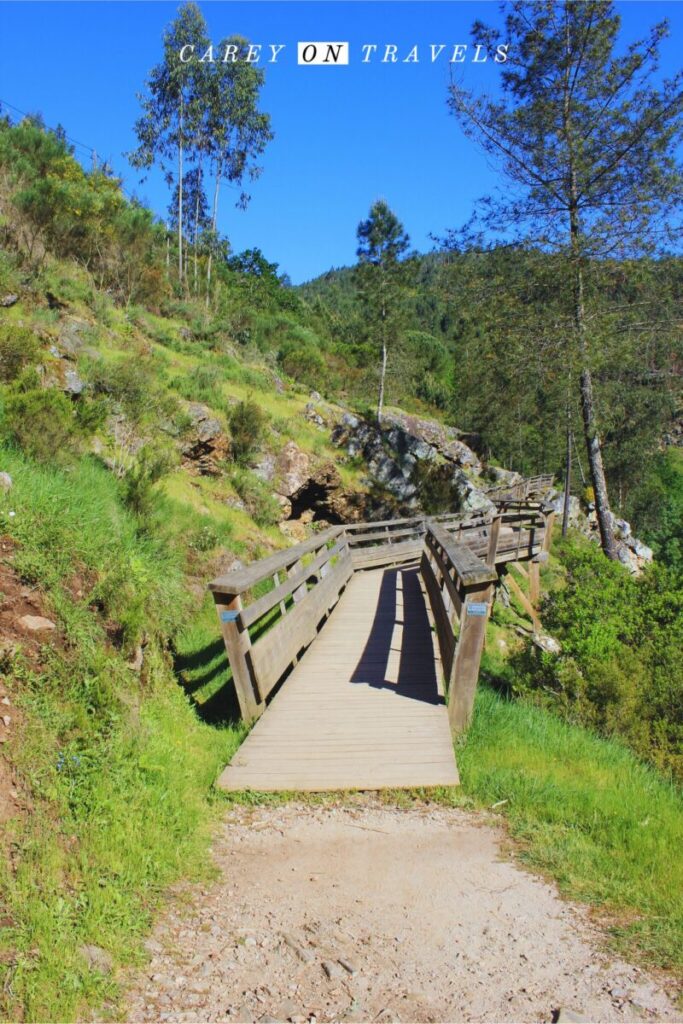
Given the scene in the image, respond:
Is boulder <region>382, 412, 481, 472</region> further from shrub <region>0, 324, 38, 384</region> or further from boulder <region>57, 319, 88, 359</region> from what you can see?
shrub <region>0, 324, 38, 384</region>

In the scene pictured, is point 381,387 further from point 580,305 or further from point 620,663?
point 620,663

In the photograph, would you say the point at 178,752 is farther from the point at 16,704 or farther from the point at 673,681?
the point at 673,681

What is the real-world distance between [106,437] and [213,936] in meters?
9.13

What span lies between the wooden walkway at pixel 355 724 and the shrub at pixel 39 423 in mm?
3713

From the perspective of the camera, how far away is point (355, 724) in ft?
18.3

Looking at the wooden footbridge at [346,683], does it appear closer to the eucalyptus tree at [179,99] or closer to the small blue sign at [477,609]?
the small blue sign at [477,609]

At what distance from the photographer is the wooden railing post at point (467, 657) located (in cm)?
541

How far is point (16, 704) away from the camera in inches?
142

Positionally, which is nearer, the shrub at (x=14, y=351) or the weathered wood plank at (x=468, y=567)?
the weathered wood plank at (x=468, y=567)

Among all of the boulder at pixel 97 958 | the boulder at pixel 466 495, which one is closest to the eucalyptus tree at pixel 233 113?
the boulder at pixel 466 495

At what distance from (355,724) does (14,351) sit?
7.29 m

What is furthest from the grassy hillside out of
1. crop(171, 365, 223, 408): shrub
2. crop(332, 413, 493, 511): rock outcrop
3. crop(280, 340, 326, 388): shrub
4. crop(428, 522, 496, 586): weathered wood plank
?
crop(280, 340, 326, 388): shrub

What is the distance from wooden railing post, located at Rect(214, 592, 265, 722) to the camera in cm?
522

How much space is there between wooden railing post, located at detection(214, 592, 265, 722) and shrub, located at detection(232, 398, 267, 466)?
10.6 meters
